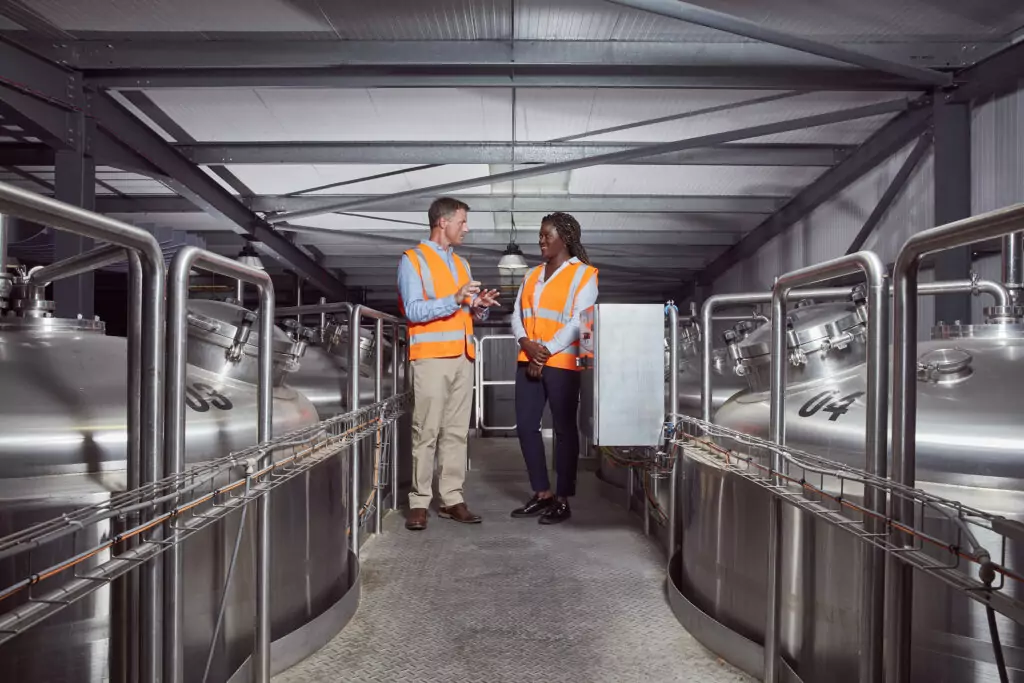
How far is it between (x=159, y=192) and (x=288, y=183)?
1.35 metres

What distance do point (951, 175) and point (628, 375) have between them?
2851 millimetres

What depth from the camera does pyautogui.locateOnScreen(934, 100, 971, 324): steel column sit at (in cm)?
401

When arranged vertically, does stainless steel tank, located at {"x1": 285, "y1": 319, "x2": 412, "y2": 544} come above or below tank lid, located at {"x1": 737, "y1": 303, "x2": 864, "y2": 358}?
below

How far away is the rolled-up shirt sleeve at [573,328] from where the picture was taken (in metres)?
3.13

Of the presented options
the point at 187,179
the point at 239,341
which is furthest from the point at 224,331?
the point at 187,179

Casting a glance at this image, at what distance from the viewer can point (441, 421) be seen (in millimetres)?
3205

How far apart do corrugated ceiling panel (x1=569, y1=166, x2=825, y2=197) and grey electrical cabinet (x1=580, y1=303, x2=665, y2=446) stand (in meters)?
3.66

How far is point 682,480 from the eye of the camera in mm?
2389

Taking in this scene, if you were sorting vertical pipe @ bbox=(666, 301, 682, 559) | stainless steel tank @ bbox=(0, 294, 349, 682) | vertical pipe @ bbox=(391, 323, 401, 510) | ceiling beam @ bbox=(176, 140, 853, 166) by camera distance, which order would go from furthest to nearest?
ceiling beam @ bbox=(176, 140, 853, 166), vertical pipe @ bbox=(391, 323, 401, 510), vertical pipe @ bbox=(666, 301, 682, 559), stainless steel tank @ bbox=(0, 294, 349, 682)

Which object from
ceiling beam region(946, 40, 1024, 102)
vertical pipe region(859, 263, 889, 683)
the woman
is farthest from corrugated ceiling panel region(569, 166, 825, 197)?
vertical pipe region(859, 263, 889, 683)

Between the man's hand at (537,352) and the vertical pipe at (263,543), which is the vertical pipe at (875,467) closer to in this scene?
the vertical pipe at (263,543)

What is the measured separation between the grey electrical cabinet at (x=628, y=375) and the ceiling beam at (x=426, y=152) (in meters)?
3.01

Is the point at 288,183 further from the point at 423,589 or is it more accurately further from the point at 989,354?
the point at 989,354

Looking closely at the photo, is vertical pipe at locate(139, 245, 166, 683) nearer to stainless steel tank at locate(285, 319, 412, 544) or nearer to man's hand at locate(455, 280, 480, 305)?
stainless steel tank at locate(285, 319, 412, 544)
